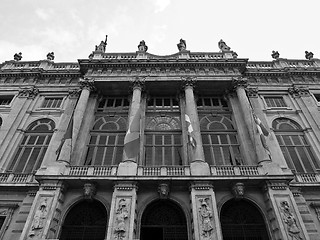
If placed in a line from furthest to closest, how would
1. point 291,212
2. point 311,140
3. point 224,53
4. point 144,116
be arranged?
1. point 224,53
2. point 144,116
3. point 311,140
4. point 291,212

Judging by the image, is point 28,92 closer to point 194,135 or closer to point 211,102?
point 194,135

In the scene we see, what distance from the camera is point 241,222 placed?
1541 centimetres

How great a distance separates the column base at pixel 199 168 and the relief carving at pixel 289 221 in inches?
191

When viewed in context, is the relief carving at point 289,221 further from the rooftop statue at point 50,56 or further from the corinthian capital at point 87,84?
the rooftop statue at point 50,56

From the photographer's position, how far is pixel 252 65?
26156mm

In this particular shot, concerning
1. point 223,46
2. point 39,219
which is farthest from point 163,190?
point 223,46

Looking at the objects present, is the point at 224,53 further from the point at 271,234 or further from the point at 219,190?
the point at 271,234

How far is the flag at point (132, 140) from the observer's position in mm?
17078

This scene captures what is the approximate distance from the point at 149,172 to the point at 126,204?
8.98 ft

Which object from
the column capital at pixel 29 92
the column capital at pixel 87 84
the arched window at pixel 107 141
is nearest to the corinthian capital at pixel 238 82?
the arched window at pixel 107 141

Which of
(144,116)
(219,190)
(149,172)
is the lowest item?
(219,190)

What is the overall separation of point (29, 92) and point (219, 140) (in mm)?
19188

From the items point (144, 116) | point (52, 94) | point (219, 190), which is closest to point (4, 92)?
point (52, 94)

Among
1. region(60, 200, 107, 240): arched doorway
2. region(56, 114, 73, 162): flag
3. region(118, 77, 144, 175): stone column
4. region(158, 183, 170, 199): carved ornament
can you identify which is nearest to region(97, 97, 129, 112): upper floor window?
region(118, 77, 144, 175): stone column
